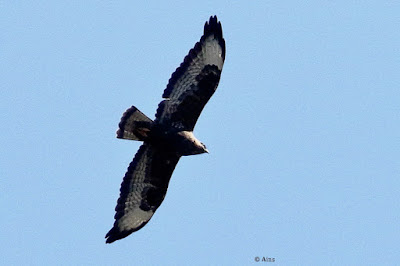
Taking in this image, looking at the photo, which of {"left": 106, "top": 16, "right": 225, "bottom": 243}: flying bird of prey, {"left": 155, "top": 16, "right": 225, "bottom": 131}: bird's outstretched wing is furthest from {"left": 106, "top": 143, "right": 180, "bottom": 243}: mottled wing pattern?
{"left": 155, "top": 16, "right": 225, "bottom": 131}: bird's outstretched wing

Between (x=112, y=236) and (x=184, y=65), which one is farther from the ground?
(x=184, y=65)

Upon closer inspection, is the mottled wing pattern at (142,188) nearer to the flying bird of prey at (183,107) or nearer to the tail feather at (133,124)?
the flying bird of prey at (183,107)

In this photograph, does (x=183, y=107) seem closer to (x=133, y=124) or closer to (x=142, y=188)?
(x=133, y=124)

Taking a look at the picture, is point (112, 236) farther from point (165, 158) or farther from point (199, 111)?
point (199, 111)

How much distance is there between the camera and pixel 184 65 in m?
16.6

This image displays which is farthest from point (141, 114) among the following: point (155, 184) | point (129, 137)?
point (155, 184)

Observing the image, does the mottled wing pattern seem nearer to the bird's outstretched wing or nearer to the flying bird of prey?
the flying bird of prey

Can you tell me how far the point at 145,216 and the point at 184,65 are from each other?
10.3ft

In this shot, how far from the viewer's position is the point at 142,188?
17344mm

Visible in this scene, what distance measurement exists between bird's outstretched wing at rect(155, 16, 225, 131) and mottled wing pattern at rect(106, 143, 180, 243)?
0.88m

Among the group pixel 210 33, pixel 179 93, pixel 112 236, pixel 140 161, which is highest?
pixel 210 33

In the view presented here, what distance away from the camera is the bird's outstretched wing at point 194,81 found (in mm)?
16531

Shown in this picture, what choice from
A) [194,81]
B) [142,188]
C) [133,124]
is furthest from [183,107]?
[142,188]

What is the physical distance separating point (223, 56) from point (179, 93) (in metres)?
1.10
